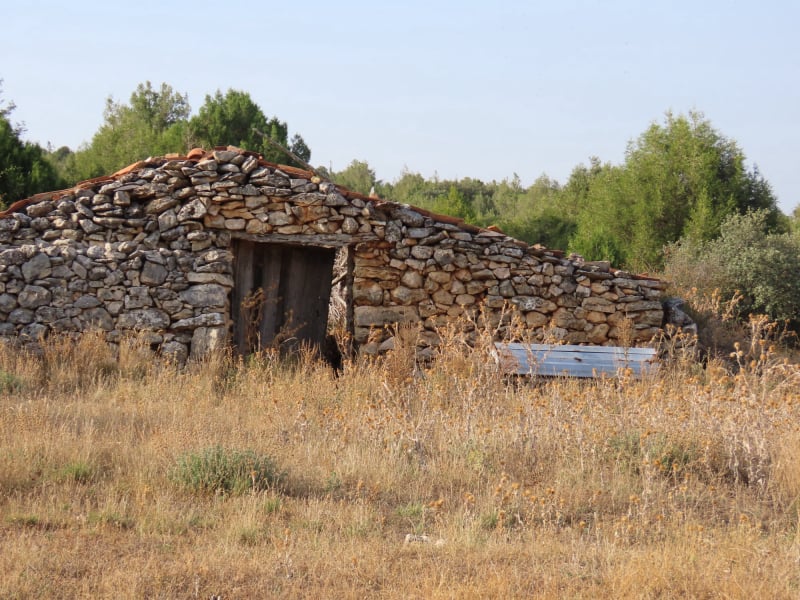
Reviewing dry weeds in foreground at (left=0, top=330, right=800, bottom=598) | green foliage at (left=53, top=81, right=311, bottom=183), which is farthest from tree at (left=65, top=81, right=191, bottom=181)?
dry weeds in foreground at (left=0, top=330, right=800, bottom=598)

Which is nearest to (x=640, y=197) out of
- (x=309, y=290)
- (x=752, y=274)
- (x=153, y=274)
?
(x=752, y=274)

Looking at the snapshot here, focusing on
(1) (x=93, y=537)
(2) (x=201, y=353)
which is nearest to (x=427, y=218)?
(2) (x=201, y=353)

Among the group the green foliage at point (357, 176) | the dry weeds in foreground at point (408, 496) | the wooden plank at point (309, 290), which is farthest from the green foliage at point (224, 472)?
the green foliage at point (357, 176)

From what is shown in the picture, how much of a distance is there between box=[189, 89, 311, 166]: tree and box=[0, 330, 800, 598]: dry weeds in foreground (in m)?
17.3

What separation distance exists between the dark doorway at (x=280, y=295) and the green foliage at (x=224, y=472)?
4284 millimetres

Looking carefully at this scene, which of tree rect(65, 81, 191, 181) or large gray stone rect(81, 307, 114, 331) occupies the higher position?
tree rect(65, 81, 191, 181)

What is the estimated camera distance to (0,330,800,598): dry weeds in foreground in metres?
4.18

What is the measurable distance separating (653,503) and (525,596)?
4.80ft

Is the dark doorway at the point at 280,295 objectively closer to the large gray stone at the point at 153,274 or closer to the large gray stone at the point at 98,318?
the large gray stone at the point at 153,274

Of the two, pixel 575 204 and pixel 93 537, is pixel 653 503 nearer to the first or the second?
pixel 93 537

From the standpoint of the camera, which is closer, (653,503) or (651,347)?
(653,503)

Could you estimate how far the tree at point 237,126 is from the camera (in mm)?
24406

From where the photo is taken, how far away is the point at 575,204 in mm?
27328

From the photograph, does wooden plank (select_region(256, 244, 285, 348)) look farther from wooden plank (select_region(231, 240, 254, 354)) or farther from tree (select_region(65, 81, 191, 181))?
tree (select_region(65, 81, 191, 181))
